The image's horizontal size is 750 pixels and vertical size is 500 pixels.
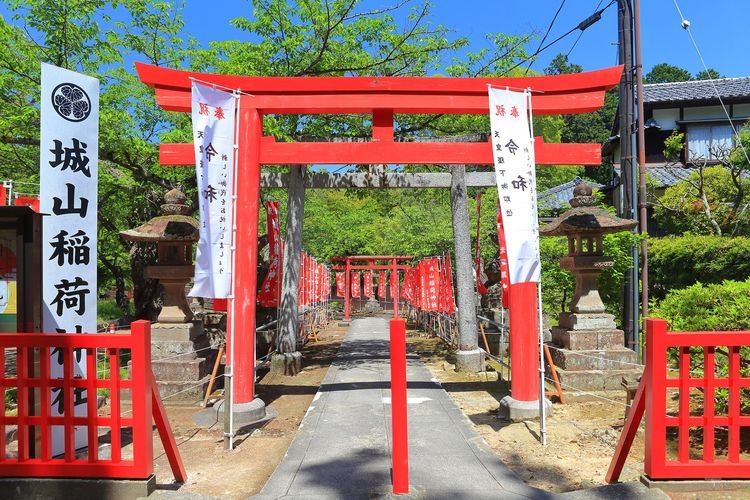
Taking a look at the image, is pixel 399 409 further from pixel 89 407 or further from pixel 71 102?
pixel 71 102

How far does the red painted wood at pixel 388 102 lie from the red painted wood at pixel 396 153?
0.48m

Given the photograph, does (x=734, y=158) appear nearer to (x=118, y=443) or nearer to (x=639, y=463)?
(x=639, y=463)

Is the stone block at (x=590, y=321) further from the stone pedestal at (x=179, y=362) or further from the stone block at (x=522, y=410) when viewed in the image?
the stone pedestal at (x=179, y=362)

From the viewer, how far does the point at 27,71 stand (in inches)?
377

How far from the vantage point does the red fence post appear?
11.9ft

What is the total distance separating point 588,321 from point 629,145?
3.25 metres

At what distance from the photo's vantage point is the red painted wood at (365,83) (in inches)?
249

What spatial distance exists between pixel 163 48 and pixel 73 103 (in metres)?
7.59

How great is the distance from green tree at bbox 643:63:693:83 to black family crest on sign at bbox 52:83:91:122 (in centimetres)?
5149

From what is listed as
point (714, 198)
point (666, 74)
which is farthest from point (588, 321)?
point (666, 74)

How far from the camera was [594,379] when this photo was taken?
25.1 ft

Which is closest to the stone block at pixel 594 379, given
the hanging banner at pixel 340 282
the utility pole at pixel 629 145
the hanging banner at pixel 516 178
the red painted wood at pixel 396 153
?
the utility pole at pixel 629 145

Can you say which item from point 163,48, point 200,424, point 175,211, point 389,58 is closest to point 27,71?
point 163,48

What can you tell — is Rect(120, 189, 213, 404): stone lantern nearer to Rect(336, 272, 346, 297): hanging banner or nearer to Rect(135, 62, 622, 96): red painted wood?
Rect(135, 62, 622, 96): red painted wood
